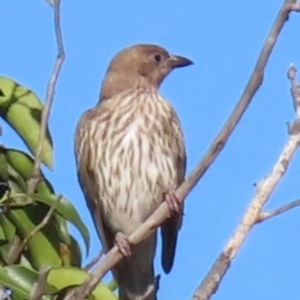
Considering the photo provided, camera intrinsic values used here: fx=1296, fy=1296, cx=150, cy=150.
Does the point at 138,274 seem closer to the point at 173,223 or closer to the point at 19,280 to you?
the point at 173,223

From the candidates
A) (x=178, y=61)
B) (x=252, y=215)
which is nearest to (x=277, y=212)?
(x=252, y=215)

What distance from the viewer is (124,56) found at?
6980 mm

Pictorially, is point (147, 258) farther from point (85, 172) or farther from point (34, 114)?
point (34, 114)

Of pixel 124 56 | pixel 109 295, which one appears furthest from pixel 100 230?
pixel 109 295

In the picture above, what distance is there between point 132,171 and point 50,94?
60.6 inches

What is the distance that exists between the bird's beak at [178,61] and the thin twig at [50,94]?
2136 mm

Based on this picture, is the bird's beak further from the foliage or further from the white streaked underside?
the foliage

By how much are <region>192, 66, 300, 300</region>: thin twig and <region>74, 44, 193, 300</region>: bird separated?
2.20 meters

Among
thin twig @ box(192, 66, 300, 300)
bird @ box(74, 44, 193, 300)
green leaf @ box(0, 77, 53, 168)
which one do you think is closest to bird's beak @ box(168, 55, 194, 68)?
bird @ box(74, 44, 193, 300)

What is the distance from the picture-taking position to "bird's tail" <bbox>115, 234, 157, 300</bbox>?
606 cm

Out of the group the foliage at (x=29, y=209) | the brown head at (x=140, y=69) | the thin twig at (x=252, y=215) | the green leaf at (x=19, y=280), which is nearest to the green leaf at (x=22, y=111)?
the foliage at (x=29, y=209)

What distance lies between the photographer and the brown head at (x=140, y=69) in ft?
22.4

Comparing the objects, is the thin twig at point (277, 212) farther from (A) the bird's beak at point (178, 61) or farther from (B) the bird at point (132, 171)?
(A) the bird's beak at point (178, 61)

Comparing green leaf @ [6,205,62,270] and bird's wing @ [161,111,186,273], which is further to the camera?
bird's wing @ [161,111,186,273]
